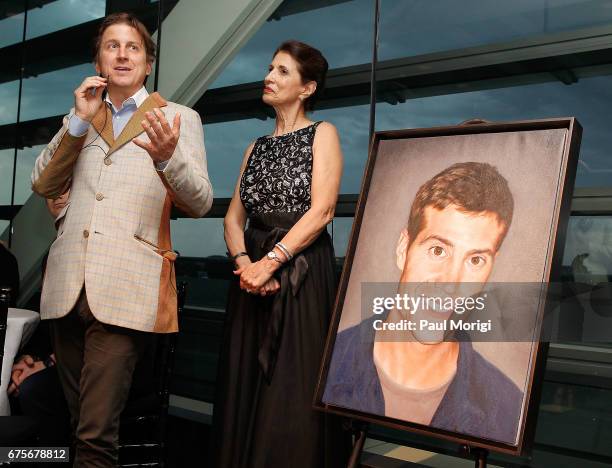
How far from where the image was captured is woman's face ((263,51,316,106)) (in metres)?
2.43

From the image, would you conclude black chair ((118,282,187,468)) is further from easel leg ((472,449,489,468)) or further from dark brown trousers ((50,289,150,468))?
easel leg ((472,449,489,468))

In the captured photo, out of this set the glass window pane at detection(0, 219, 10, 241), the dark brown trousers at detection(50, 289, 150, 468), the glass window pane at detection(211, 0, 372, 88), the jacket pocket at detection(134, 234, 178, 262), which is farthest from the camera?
the glass window pane at detection(0, 219, 10, 241)

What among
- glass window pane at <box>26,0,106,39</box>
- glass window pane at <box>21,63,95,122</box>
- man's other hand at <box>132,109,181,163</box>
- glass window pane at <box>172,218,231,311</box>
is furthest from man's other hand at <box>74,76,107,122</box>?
glass window pane at <box>26,0,106,39</box>

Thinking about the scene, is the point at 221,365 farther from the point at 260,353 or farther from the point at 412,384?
the point at 412,384

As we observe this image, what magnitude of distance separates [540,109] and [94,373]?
1938 millimetres

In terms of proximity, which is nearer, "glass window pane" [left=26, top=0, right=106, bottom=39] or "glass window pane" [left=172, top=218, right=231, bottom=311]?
"glass window pane" [left=172, top=218, right=231, bottom=311]

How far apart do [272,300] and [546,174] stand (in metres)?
1.00

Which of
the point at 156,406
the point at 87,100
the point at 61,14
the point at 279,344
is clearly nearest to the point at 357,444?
the point at 279,344

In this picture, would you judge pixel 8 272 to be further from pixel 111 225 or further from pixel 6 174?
pixel 6 174

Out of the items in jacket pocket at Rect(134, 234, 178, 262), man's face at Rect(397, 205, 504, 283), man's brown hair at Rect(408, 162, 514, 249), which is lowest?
jacket pocket at Rect(134, 234, 178, 262)

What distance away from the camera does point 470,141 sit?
1.92m

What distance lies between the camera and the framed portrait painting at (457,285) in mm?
1649

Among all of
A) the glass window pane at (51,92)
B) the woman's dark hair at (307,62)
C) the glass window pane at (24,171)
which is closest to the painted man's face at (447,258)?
the woman's dark hair at (307,62)

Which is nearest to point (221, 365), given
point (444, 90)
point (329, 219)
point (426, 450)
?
point (329, 219)
